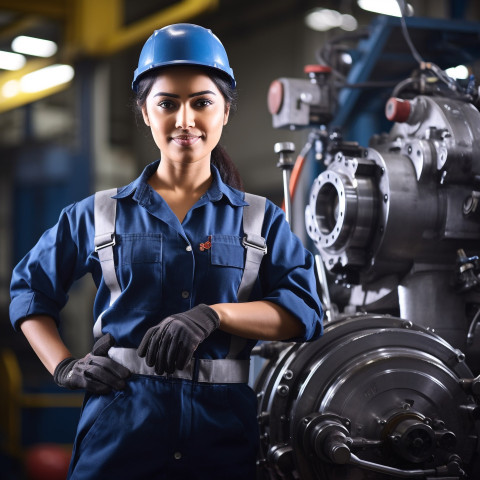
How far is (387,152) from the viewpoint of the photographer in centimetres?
178

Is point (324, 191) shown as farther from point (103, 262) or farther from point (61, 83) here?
point (61, 83)

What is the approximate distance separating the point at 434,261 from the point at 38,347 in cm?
97

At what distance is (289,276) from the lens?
124cm

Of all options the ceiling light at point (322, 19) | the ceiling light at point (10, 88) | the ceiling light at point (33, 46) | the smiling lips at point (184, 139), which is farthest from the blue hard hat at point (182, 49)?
the ceiling light at point (33, 46)

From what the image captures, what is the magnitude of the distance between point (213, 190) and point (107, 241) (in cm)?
22

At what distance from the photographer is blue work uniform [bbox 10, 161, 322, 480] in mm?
1153

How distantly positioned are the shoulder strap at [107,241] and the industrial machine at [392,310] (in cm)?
49

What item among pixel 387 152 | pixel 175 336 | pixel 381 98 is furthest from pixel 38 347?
pixel 381 98

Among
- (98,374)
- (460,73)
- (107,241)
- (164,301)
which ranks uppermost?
(460,73)

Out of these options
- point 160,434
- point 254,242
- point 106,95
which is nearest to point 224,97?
point 254,242

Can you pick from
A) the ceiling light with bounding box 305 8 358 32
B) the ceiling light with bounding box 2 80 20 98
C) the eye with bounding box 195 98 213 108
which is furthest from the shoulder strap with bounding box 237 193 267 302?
the ceiling light with bounding box 305 8 358 32

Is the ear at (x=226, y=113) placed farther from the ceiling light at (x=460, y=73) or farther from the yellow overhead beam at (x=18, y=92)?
the yellow overhead beam at (x=18, y=92)

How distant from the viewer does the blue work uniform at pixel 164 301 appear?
1.15m

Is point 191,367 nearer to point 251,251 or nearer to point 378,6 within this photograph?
point 251,251
